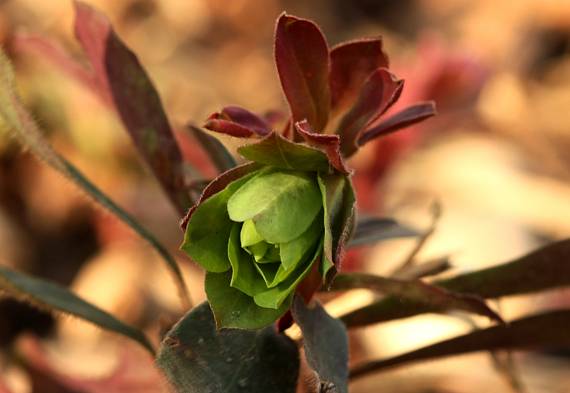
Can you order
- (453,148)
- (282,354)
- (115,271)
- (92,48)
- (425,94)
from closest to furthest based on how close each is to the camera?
(282,354), (92,48), (425,94), (115,271), (453,148)

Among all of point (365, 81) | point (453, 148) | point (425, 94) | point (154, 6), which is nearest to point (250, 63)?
point (154, 6)

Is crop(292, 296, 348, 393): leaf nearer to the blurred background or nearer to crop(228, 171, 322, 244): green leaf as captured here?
crop(228, 171, 322, 244): green leaf

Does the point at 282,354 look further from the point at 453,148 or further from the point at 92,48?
the point at 453,148

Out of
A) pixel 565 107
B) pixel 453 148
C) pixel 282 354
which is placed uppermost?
pixel 282 354

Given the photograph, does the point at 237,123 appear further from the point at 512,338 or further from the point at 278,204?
the point at 512,338

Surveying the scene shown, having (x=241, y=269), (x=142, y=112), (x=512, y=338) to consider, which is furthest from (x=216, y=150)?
(x=512, y=338)

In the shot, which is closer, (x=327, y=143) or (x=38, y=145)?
(x=327, y=143)

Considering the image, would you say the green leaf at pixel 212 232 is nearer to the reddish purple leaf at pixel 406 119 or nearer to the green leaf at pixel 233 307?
the green leaf at pixel 233 307
